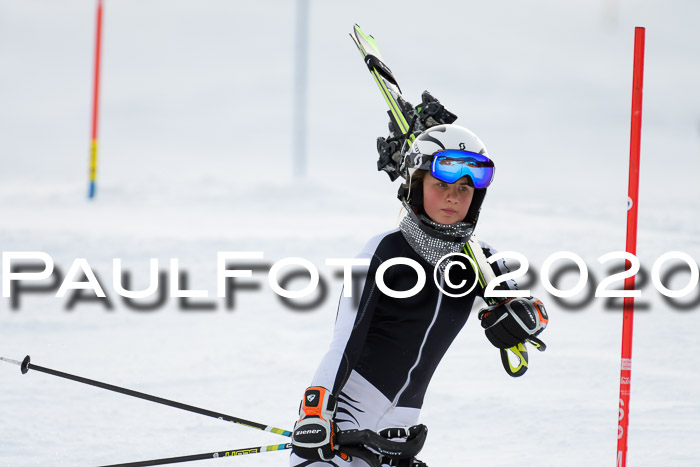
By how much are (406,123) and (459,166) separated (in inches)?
31.4

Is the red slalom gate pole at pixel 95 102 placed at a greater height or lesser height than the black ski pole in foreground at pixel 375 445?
greater

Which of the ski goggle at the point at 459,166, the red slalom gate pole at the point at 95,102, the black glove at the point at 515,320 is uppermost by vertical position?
the red slalom gate pole at the point at 95,102

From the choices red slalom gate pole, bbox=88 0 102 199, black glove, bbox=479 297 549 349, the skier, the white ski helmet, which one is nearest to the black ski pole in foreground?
the skier

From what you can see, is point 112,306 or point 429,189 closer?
point 429,189

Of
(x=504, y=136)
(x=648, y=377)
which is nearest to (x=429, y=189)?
(x=648, y=377)

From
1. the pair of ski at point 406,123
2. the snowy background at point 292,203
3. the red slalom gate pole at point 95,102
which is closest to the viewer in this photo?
the pair of ski at point 406,123

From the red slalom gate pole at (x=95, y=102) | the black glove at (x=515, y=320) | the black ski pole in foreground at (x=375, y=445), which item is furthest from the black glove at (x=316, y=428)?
the red slalom gate pole at (x=95, y=102)

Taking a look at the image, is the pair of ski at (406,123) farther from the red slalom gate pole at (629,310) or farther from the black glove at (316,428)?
the black glove at (316,428)

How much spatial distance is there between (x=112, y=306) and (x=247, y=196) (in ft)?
24.8

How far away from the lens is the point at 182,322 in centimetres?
939

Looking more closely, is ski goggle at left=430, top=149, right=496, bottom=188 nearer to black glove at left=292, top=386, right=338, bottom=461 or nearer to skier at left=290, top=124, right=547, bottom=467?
skier at left=290, top=124, right=547, bottom=467

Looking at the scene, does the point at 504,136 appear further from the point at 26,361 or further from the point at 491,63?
the point at 26,361

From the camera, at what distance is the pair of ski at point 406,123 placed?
141 inches

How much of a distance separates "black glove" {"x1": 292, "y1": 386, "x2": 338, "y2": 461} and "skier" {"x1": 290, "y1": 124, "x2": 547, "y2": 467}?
18 centimetres
